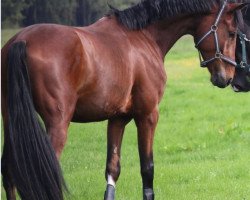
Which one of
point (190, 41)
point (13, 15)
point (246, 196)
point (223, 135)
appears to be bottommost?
point (190, 41)

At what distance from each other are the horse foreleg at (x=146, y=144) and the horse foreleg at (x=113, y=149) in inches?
10.2

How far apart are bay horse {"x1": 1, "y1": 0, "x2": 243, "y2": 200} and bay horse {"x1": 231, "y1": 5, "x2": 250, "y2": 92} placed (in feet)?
2.12

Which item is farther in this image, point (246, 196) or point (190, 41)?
point (190, 41)

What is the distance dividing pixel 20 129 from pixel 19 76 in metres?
0.41

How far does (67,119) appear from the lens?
5.63 meters

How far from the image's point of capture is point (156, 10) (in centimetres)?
696

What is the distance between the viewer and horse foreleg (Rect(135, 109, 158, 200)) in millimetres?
6887

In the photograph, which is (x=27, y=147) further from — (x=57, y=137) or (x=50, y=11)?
(x=50, y=11)

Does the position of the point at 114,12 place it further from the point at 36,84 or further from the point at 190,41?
the point at 190,41

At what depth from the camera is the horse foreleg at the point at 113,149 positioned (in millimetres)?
7156

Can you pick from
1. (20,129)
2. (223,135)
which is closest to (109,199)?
(20,129)

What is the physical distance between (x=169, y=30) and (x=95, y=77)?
4.95ft

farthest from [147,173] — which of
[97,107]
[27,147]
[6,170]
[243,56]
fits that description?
[27,147]

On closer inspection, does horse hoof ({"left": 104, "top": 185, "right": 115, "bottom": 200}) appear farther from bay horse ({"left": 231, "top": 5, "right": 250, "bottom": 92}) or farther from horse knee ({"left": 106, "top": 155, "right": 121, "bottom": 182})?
bay horse ({"left": 231, "top": 5, "right": 250, "bottom": 92})
